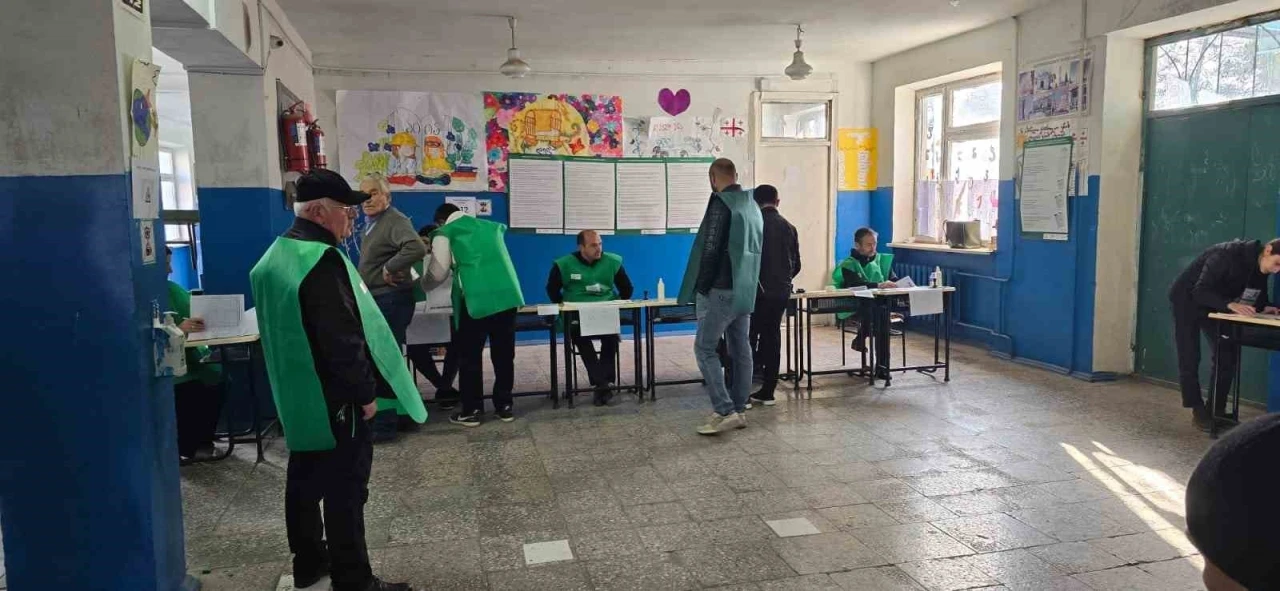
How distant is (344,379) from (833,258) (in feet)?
23.4

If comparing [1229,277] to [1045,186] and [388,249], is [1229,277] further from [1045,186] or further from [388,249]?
[388,249]

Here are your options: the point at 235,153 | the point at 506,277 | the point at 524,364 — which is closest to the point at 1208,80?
the point at 506,277

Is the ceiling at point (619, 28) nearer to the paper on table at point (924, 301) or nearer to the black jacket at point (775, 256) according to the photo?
the black jacket at point (775, 256)

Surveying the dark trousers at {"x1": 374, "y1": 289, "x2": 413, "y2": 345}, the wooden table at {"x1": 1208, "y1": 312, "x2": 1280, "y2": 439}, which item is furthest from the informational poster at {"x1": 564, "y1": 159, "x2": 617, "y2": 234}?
the wooden table at {"x1": 1208, "y1": 312, "x2": 1280, "y2": 439}

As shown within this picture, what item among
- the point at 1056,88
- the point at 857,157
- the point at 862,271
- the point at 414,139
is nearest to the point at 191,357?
the point at 414,139

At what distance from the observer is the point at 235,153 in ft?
16.2

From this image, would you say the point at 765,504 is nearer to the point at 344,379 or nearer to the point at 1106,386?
the point at 344,379

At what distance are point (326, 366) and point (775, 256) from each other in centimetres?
346

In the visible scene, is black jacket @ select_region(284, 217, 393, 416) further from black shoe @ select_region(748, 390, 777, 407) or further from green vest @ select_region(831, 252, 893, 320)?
green vest @ select_region(831, 252, 893, 320)

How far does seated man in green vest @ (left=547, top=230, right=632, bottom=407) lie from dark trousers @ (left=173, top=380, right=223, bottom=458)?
2.19m

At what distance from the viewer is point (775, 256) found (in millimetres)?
5371

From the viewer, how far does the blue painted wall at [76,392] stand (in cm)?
239

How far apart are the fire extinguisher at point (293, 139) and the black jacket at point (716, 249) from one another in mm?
2931

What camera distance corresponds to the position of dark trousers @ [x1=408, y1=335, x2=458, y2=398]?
5574 millimetres
